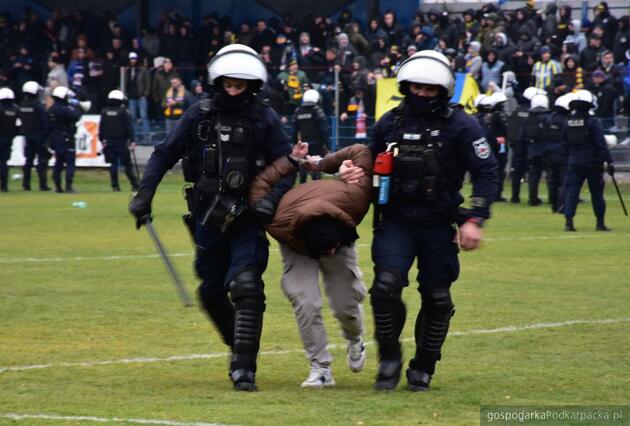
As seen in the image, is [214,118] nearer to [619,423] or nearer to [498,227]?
[619,423]

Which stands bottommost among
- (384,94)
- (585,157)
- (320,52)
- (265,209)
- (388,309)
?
(384,94)

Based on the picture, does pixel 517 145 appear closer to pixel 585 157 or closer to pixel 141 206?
pixel 585 157

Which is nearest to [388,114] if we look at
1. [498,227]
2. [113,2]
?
[498,227]

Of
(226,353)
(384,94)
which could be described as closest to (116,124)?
(384,94)

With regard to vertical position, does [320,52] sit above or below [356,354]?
above

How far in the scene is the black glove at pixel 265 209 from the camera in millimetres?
7488

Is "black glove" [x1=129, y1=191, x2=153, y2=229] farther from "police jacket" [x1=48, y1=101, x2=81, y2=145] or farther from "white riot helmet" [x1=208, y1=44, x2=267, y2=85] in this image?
"police jacket" [x1=48, y1=101, x2=81, y2=145]

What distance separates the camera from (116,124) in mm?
27719

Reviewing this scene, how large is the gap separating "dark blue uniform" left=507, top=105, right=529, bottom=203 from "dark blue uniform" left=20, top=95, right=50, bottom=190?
31.3ft

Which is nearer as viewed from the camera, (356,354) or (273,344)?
(356,354)

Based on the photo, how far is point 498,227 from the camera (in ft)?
66.0

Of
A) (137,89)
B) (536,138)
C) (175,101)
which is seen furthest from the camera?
(137,89)

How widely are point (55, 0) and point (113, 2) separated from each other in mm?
1592

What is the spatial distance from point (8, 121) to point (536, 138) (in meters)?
10.7
